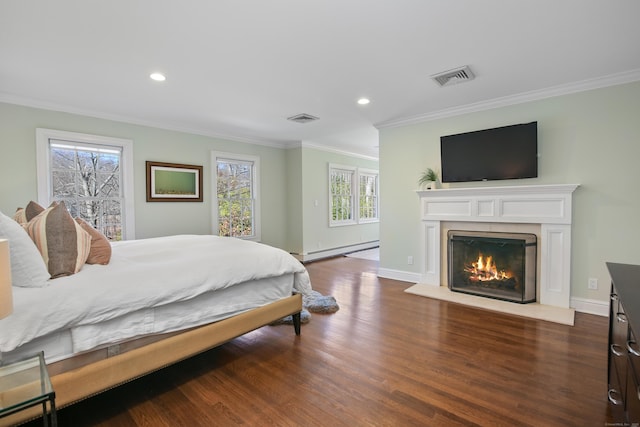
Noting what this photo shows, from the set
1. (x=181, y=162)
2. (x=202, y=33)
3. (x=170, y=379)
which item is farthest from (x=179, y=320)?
(x=181, y=162)

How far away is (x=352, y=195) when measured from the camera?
753cm

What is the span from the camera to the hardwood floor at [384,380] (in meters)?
1.75

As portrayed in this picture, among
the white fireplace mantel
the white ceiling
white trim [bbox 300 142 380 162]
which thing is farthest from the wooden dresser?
white trim [bbox 300 142 380 162]

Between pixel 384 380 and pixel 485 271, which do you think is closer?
pixel 384 380

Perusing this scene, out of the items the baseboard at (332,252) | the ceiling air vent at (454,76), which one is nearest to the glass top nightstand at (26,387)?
the ceiling air vent at (454,76)

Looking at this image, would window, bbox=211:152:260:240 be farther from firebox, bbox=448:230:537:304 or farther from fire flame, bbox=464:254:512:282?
fire flame, bbox=464:254:512:282

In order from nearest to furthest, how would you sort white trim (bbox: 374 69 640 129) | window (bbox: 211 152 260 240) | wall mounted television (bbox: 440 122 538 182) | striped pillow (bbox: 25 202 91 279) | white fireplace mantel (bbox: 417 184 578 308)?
1. striped pillow (bbox: 25 202 91 279)
2. white trim (bbox: 374 69 640 129)
3. white fireplace mantel (bbox: 417 184 578 308)
4. wall mounted television (bbox: 440 122 538 182)
5. window (bbox: 211 152 260 240)

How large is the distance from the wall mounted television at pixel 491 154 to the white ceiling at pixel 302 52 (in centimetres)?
40

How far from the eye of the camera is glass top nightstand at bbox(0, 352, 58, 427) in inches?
46.4

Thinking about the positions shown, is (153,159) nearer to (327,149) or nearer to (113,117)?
(113,117)

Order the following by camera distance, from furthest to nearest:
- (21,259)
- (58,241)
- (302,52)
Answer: (302,52), (58,241), (21,259)

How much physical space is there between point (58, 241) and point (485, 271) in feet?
13.9

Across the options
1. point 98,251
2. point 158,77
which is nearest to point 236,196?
point 158,77

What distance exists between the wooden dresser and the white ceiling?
5.65ft
